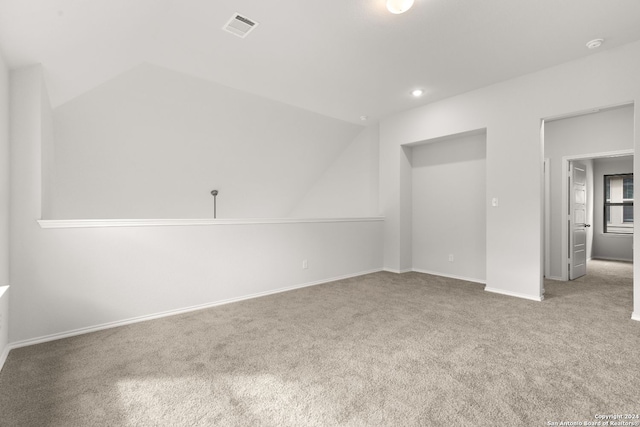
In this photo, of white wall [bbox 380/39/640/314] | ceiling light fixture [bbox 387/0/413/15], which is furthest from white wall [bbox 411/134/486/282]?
ceiling light fixture [bbox 387/0/413/15]

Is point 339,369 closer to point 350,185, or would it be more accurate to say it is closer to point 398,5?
point 398,5

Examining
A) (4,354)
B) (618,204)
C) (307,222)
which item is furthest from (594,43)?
(618,204)

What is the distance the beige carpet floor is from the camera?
1.57m

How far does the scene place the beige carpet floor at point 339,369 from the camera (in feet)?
5.15

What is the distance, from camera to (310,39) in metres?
2.87

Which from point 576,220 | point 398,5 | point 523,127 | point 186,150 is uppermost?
point 398,5

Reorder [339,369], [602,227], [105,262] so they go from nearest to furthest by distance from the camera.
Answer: [339,369] → [105,262] → [602,227]

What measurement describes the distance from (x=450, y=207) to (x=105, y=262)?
4417 mm

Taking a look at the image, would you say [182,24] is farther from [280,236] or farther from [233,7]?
[280,236]

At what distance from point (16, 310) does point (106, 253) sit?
0.69 m

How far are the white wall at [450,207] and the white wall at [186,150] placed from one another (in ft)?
3.17

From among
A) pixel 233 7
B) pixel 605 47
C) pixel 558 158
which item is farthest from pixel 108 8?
pixel 558 158

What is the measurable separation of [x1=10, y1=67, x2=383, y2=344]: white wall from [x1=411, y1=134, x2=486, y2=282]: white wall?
2347 millimetres

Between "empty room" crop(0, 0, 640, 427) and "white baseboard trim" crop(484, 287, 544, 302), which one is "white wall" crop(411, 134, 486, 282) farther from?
"white baseboard trim" crop(484, 287, 544, 302)
